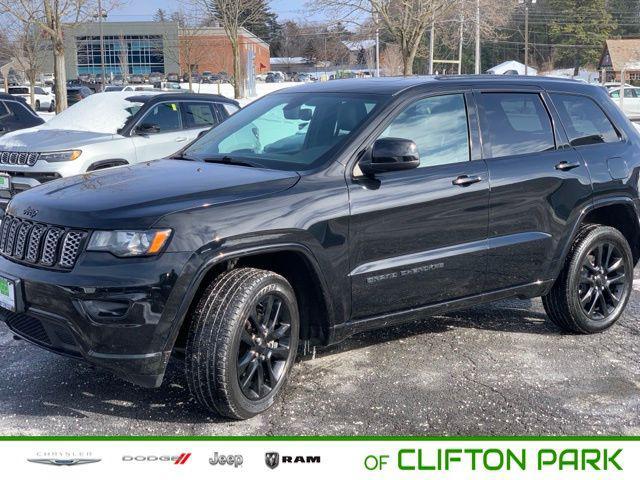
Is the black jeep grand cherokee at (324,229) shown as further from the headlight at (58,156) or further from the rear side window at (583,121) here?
the headlight at (58,156)

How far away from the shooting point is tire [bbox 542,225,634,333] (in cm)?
536

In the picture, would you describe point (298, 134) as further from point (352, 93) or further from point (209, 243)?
point (209, 243)

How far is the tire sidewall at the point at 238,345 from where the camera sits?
3.76 metres

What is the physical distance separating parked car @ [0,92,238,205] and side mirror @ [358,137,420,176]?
5.44 m

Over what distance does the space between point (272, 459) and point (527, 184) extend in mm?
2524

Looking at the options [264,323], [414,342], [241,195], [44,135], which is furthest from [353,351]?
[44,135]

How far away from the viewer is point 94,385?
4.46m

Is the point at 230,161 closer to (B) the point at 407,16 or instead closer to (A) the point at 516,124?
(A) the point at 516,124

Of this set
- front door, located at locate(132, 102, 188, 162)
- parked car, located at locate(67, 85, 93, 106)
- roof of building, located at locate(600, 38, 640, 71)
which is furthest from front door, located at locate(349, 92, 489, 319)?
roof of building, located at locate(600, 38, 640, 71)

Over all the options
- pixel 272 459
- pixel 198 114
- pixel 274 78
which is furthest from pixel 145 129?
pixel 274 78

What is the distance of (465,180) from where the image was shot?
Answer: 468 centimetres

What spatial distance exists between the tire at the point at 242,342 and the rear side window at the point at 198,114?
269 inches

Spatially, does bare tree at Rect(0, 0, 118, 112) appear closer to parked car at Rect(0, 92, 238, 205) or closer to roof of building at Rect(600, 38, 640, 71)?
parked car at Rect(0, 92, 238, 205)

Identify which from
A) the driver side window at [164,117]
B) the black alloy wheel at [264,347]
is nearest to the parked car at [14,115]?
the driver side window at [164,117]
